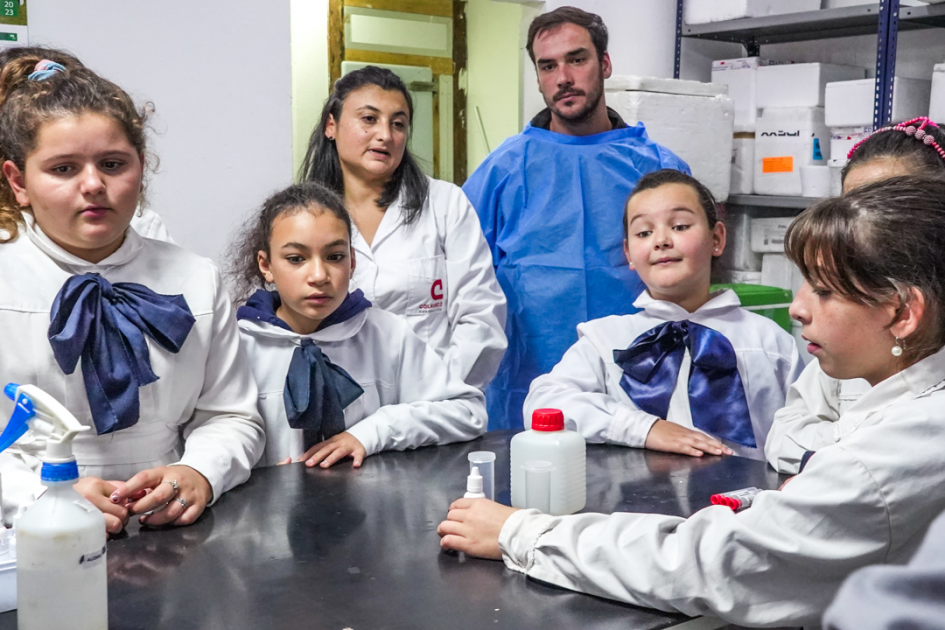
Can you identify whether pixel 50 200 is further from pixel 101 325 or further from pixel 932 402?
pixel 932 402

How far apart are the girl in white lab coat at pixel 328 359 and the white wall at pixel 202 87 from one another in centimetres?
90

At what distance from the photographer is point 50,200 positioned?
118 cm

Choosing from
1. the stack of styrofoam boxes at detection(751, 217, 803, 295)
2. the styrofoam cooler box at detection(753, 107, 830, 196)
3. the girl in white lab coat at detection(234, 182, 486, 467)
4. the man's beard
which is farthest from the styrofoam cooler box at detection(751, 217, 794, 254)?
the girl in white lab coat at detection(234, 182, 486, 467)

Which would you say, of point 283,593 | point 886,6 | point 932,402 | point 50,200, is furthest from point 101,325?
point 886,6

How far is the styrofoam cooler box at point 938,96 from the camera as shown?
8.98ft

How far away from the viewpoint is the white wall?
94.3 inches

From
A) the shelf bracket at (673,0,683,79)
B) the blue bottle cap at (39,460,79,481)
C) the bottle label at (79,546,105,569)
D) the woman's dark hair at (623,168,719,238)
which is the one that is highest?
the shelf bracket at (673,0,683,79)

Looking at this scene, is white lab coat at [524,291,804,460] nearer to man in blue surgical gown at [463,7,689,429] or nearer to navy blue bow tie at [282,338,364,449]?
navy blue bow tie at [282,338,364,449]

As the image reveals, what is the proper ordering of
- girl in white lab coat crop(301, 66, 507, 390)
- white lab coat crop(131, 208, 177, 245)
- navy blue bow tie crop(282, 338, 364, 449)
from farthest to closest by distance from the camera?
girl in white lab coat crop(301, 66, 507, 390)
white lab coat crop(131, 208, 177, 245)
navy blue bow tie crop(282, 338, 364, 449)

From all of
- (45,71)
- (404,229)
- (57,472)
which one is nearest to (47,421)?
(57,472)

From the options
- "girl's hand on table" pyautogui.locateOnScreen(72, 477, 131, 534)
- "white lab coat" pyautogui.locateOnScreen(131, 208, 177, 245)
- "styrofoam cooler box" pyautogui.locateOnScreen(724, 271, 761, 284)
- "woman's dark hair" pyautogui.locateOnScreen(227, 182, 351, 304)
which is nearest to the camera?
"girl's hand on table" pyautogui.locateOnScreen(72, 477, 131, 534)

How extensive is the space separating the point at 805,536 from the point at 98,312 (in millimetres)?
882

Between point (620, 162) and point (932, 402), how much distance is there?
1.61 m

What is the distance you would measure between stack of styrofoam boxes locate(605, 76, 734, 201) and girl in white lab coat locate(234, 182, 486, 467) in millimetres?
1650
